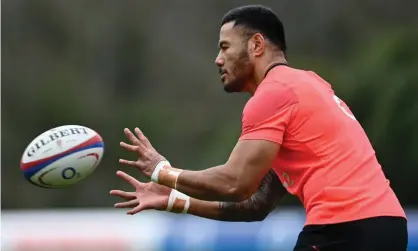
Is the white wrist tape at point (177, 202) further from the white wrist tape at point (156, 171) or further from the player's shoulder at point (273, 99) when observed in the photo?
the player's shoulder at point (273, 99)

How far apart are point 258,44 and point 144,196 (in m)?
1.00

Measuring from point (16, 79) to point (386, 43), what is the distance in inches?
395

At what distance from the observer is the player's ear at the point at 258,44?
502cm

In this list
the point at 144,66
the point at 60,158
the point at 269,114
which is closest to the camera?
the point at 269,114

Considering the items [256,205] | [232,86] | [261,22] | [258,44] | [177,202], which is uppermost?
[261,22]

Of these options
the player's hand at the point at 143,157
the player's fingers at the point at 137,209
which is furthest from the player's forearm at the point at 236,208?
the player's hand at the point at 143,157

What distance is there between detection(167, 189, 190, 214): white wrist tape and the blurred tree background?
1029 centimetres

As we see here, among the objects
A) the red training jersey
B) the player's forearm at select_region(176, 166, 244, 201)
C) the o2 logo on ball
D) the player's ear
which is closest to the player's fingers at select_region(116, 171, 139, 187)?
the player's forearm at select_region(176, 166, 244, 201)

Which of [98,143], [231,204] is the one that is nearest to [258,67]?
[231,204]

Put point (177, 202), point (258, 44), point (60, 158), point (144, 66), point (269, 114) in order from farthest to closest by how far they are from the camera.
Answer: point (144, 66), point (60, 158), point (177, 202), point (258, 44), point (269, 114)

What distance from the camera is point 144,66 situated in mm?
24297

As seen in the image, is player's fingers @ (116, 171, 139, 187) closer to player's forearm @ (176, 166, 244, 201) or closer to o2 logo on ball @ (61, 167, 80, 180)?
player's forearm @ (176, 166, 244, 201)

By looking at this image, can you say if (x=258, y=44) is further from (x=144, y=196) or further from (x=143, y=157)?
(x=144, y=196)

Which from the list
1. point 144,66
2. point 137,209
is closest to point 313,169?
point 137,209
